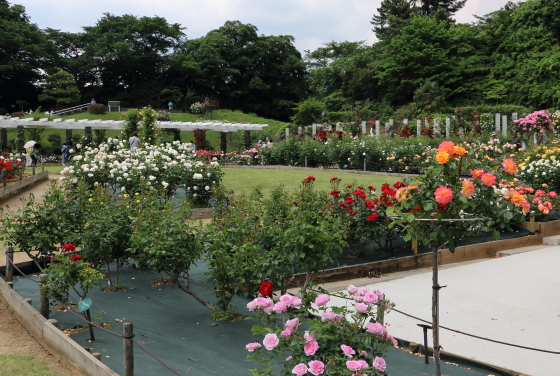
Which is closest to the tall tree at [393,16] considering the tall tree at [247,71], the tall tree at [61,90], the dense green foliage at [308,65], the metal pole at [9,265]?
the dense green foliage at [308,65]

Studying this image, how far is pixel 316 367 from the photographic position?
8.77ft

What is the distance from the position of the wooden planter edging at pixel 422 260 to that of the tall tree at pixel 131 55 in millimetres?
40913

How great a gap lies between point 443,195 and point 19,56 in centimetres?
4755

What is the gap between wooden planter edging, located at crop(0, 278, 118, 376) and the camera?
13.5 ft

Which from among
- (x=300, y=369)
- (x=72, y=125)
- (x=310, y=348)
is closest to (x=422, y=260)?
(x=310, y=348)

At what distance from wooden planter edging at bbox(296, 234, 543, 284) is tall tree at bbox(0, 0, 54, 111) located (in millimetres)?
41599

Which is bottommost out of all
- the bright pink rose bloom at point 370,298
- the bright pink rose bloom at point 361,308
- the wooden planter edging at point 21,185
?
the wooden planter edging at point 21,185

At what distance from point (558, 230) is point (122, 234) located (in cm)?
822

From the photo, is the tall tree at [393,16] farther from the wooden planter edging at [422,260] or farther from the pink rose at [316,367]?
the pink rose at [316,367]

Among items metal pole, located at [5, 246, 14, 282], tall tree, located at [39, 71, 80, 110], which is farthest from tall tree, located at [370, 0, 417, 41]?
metal pole, located at [5, 246, 14, 282]

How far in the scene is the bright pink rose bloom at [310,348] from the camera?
2764 mm

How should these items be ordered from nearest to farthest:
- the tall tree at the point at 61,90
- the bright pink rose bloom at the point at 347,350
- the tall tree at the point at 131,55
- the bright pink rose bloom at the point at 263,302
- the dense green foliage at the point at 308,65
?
1. the bright pink rose bloom at the point at 347,350
2. the bright pink rose bloom at the point at 263,302
3. the dense green foliage at the point at 308,65
4. the tall tree at the point at 61,90
5. the tall tree at the point at 131,55

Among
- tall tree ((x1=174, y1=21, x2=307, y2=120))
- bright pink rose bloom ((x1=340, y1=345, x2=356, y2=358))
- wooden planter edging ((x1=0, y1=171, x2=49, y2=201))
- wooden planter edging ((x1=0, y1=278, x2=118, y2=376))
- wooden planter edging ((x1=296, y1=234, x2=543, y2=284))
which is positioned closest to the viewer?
bright pink rose bloom ((x1=340, y1=345, x2=356, y2=358))

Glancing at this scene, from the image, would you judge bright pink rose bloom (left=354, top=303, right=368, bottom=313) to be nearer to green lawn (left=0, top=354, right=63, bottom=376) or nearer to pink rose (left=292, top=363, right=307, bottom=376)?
pink rose (left=292, top=363, right=307, bottom=376)
